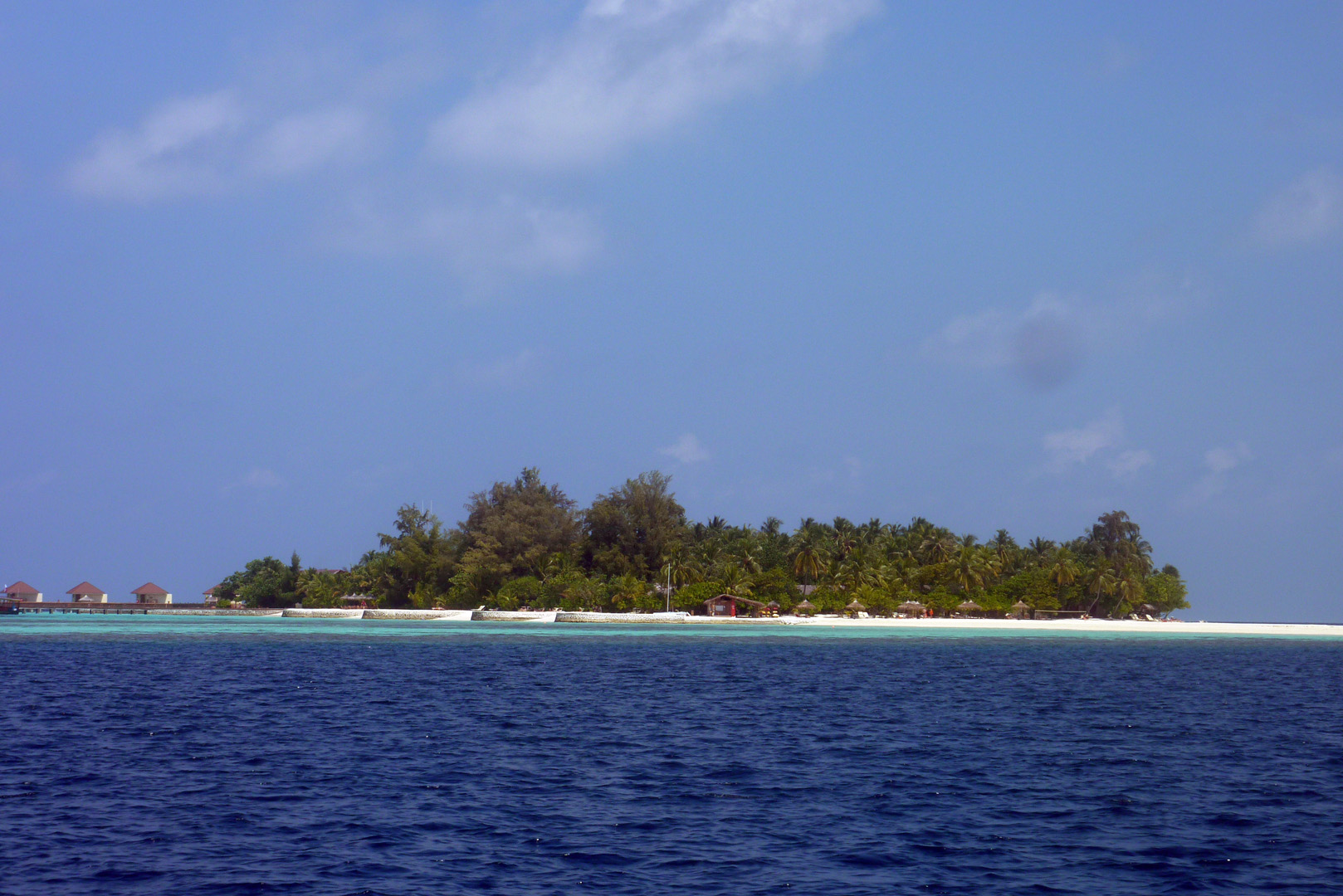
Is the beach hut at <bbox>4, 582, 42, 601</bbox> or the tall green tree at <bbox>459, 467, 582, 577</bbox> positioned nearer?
the tall green tree at <bbox>459, 467, 582, 577</bbox>

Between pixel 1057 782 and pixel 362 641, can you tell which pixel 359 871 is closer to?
pixel 1057 782

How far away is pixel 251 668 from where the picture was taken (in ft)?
167

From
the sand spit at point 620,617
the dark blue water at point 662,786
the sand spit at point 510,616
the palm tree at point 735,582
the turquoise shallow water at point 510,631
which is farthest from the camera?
the palm tree at point 735,582

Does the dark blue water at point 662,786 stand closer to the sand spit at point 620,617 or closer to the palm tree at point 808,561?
the sand spit at point 620,617

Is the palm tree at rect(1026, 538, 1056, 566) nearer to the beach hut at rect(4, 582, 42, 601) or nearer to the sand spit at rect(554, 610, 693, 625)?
the sand spit at rect(554, 610, 693, 625)

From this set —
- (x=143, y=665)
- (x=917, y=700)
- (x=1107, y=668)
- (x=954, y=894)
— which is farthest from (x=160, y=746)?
(x=1107, y=668)

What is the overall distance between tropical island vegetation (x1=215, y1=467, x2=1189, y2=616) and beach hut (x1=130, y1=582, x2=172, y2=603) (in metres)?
29.6

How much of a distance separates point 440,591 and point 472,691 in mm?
94792

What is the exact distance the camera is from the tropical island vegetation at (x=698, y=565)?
119 m

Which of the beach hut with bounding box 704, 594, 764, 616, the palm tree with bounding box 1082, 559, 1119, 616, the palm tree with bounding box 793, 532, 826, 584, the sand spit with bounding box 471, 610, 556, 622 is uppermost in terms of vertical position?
the palm tree with bounding box 793, 532, 826, 584

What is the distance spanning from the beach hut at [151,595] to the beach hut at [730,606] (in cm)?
8779

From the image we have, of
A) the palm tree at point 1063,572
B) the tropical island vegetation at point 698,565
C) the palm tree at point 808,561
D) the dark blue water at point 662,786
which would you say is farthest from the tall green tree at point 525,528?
the dark blue water at point 662,786

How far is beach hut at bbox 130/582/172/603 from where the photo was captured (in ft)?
510

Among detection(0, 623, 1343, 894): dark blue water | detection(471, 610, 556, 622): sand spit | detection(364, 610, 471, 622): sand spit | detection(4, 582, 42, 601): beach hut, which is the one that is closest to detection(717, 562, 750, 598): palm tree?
detection(471, 610, 556, 622): sand spit
